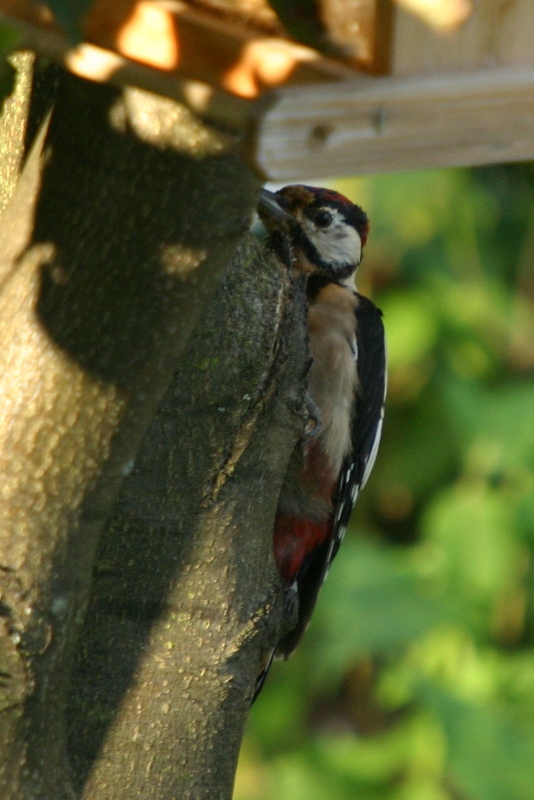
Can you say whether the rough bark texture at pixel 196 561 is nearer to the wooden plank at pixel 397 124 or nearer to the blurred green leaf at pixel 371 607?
the wooden plank at pixel 397 124

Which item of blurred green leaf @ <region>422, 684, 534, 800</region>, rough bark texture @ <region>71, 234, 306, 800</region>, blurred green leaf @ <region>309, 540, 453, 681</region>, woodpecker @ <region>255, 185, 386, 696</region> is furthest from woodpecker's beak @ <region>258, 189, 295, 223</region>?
blurred green leaf @ <region>309, 540, 453, 681</region>

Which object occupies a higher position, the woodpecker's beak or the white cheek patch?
the woodpecker's beak

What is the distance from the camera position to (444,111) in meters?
1.13

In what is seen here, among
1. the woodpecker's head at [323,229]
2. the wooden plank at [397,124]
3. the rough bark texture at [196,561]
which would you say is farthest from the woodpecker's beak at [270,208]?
the wooden plank at [397,124]

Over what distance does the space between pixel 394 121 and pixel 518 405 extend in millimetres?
3600

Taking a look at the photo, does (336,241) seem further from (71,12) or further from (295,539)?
(71,12)

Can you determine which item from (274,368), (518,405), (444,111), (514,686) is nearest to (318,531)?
(274,368)

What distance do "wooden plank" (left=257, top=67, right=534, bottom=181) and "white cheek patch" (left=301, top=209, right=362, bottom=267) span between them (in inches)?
53.1

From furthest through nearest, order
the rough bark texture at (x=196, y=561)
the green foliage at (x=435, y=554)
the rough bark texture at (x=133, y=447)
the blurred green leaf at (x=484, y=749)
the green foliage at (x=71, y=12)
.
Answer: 1. the green foliage at (x=435, y=554)
2. the blurred green leaf at (x=484, y=749)
3. the rough bark texture at (x=196, y=561)
4. the rough bark texture at (x=133, y=447)
5. the green foliage at (x=71, y=12)

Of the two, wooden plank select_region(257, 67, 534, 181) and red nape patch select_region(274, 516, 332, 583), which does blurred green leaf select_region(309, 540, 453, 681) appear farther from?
wooden plank select_region(257, 67, 534, 181)

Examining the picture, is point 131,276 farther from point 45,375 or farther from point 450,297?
point 450,297

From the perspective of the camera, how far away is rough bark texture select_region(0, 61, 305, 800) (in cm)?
120

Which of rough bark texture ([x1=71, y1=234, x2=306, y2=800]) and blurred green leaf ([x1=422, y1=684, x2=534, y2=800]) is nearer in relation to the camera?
rough bark texture ([x1=71, y1=234, x2=306, y2=800])

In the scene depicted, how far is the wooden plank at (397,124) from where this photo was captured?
1.03 meters
